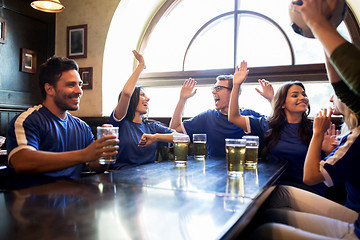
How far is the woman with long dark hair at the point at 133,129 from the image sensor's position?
94.1 inches

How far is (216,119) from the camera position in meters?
2.84

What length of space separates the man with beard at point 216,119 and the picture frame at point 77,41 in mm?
1951

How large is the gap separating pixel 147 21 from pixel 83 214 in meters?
3.88

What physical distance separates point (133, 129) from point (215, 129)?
0.76 meters

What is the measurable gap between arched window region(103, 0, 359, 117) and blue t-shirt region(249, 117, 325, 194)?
147 centimetres

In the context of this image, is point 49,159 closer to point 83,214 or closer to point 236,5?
point 83,214

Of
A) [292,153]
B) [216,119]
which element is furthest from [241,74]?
[292,153]

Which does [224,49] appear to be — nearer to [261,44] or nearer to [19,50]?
[261,44]

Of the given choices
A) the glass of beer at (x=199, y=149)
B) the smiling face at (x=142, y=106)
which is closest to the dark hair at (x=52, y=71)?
the smiling face at (x=142, y=106)

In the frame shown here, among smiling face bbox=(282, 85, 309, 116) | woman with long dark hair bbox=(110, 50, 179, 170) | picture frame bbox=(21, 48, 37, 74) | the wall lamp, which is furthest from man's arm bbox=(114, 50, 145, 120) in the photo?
picture frame bbox=(21, 48, 37, 74)

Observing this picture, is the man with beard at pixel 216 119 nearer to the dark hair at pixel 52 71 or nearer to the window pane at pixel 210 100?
the window pane at pixel 210 100

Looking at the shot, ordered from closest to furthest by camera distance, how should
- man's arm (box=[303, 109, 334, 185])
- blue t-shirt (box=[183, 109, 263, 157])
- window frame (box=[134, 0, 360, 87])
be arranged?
1. man's arm (box=[303, 109, 334, 185])
2. blue t-shirt (box=[183, 109, 263, 157])
3. window frame (box=[134, 0, 360, 87])

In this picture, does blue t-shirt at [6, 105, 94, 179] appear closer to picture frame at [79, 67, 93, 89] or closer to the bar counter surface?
the bar counter surface

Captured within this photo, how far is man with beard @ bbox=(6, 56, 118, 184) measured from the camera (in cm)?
146
